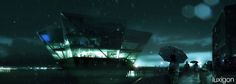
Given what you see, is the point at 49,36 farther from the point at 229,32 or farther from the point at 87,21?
the point at 229,32

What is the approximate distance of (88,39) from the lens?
79.5 m

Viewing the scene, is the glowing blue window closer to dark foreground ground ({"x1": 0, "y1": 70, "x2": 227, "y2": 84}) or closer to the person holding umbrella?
dark foreground ground ({"x1": 0, "y1": 70, "x2": 227, "y2": 84})

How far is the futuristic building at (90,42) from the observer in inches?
3061

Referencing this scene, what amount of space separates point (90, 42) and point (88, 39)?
3.94ft

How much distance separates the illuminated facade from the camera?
7754 cm

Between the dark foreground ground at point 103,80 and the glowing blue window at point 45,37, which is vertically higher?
the glowing blue window at point 45,37

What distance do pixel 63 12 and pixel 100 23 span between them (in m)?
Answer: 9.75

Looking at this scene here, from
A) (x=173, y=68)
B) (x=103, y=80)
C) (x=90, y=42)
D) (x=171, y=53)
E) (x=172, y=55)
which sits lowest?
(x=103, y=80)

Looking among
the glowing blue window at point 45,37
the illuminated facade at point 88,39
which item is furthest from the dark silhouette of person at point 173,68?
the glowing blue window at point 45,37

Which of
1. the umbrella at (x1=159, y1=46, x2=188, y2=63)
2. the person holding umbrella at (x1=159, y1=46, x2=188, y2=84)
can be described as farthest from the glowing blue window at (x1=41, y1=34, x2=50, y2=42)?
the umbrella at (x1=159, y1=46, x2=188, y2=63)

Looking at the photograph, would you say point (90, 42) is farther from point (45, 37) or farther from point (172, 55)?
point (172, 55)

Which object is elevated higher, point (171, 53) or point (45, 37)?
point (45, 37)

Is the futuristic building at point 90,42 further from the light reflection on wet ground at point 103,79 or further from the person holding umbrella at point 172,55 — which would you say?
the person holding umbrella at point 172,55

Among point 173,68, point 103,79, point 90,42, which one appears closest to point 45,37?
point 90,42
